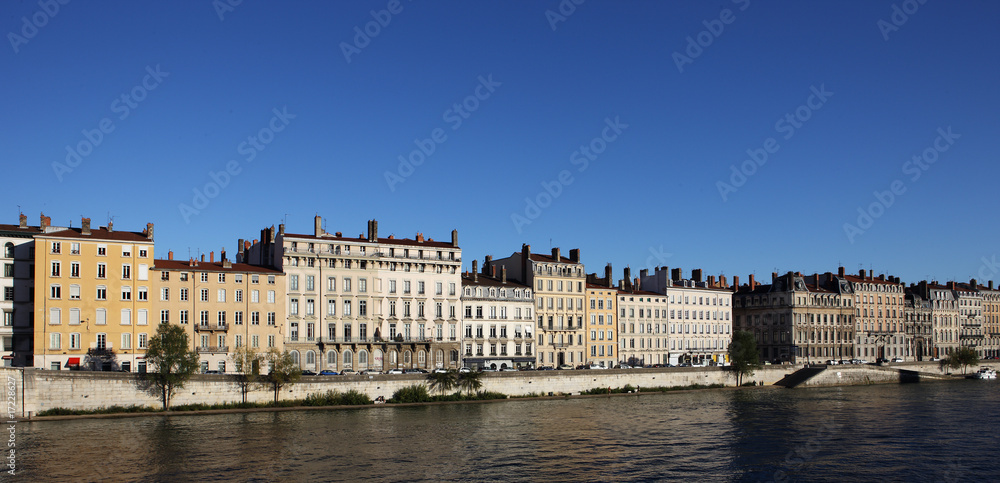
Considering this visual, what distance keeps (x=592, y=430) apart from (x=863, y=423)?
20.8 metres

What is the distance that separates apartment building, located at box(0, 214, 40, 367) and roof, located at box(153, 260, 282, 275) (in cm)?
1007

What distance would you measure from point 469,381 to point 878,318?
8111cm

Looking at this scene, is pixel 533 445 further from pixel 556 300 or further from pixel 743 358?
pixel 743 358

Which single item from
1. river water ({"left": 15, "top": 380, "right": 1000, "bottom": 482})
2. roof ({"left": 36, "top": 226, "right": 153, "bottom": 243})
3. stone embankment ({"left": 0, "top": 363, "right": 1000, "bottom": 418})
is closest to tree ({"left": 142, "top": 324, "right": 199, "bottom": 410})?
stone embankment ({"left": 0, "top": 363, "right": 1000, "bottom": 418})

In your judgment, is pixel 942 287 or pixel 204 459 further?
pixel 942 287

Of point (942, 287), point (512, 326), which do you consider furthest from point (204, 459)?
point (942, 287)

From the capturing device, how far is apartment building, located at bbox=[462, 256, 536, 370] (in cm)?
9556

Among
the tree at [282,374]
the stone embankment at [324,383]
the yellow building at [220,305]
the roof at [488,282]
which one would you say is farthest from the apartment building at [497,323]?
the tree at [282,374]

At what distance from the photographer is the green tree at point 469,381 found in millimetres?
82688

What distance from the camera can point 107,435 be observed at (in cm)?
5738

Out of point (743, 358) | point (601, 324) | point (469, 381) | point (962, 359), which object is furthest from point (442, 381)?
point (962, 359)

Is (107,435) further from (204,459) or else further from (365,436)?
(365,436)

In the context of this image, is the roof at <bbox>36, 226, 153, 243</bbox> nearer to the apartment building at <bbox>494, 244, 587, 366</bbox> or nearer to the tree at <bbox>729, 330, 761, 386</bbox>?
the apartment building at <bbox>494, 244, 587, 366</bbox>

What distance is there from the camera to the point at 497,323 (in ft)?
321
